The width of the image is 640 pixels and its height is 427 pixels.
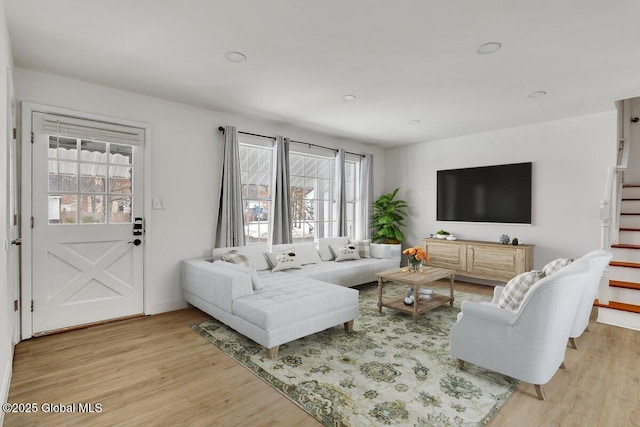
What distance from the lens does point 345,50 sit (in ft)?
8.89

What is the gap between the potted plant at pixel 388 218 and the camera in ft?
20.5

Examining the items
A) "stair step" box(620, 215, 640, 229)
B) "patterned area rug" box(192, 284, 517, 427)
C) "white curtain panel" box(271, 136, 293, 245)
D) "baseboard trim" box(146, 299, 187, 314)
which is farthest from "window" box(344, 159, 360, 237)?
"stair step" box(620, 215, 640, 229)

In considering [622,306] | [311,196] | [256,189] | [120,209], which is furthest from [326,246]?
[622,306]

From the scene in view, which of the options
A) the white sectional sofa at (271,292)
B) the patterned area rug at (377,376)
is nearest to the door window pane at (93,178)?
the white sectional sofa at (271,292)

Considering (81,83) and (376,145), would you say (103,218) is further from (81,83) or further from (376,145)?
(376,145)

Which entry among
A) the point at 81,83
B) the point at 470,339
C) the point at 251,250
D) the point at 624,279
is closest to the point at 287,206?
the point at 251,250

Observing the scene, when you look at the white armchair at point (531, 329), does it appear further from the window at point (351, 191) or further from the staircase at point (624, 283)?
the window at point (351, 191)

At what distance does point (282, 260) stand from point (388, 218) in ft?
8.44

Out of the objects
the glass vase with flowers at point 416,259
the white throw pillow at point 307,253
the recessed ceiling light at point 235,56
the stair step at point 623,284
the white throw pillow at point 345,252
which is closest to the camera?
the recessed ceiling light at point 235,56

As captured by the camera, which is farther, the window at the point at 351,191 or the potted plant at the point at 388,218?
the window at the point at 351,191

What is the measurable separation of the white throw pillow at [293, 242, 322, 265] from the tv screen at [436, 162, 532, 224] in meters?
2.48

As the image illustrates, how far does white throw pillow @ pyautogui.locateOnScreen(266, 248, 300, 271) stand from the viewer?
14.5 ft

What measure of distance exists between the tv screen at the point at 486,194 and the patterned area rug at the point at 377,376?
2617 mm

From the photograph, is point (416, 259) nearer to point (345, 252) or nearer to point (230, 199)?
point (345, 252)
